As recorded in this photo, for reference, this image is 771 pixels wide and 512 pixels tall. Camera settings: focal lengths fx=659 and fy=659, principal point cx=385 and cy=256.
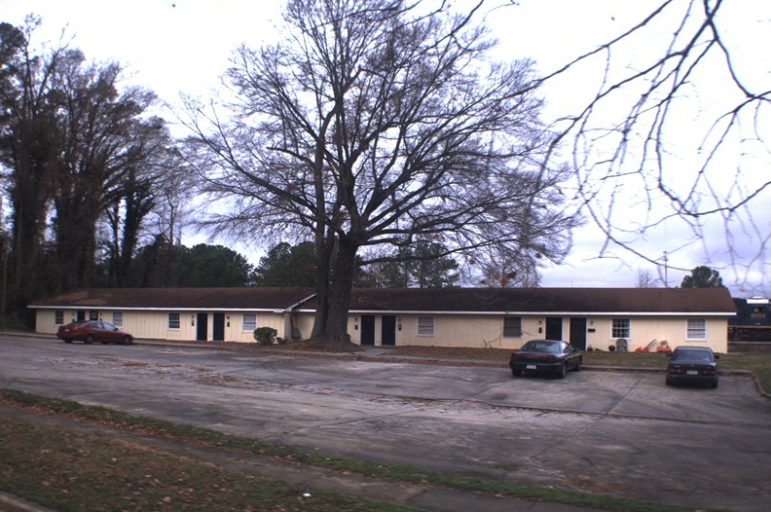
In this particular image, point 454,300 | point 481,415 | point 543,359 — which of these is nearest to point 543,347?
point 543,359

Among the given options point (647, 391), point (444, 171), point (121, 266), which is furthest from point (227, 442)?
point (121, 266)

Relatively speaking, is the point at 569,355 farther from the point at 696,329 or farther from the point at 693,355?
the point at 696,329

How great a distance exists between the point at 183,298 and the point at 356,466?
41868mm

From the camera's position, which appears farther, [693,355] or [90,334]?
[90,334]

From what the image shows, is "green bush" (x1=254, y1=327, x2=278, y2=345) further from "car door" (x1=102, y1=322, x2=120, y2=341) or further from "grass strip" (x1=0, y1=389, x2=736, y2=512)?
"grass strip" (x1=0, y1=389, x2=736, y2=512)

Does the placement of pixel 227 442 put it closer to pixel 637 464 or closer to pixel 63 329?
pixel 637 464

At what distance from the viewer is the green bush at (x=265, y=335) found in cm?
4053

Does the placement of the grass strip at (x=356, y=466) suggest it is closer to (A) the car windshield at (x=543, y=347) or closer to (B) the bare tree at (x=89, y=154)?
(A) the car windshield at (x=543, y=347)

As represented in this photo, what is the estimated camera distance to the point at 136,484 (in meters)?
7.58

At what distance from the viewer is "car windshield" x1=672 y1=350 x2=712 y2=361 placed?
23.2 meters

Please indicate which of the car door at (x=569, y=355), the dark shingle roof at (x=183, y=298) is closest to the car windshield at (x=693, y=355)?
the car door at (x=569, y=355)

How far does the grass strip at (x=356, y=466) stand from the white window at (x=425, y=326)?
1154 inches

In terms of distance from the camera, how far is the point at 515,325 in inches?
1555

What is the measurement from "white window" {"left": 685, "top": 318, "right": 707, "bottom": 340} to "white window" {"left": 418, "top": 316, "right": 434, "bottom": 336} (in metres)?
14.6
